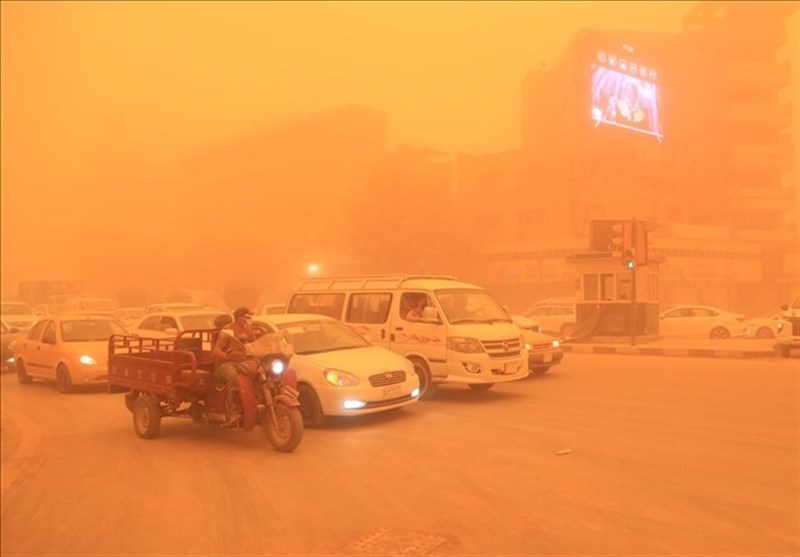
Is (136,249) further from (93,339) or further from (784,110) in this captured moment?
(784,110)

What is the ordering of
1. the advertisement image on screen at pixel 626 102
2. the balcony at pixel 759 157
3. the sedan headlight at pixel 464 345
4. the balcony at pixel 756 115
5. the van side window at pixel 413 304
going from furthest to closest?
1. the van side window at pixel 413 304
2. the sedan headlight at pixel 464 345
3. the advertisement image on screen at pixel 626 102
4. the balcony at pixel 756 115
5. the balcony at pixel 759 157

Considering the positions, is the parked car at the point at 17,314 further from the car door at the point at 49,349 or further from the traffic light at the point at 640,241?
the traffic light at the point at 640,241

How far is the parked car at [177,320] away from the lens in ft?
34.2

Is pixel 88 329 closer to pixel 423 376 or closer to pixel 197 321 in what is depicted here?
pixel 197 321

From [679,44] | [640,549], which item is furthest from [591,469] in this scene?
[679,44]

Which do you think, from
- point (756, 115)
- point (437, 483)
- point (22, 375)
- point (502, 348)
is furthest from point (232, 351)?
point (22, 375)

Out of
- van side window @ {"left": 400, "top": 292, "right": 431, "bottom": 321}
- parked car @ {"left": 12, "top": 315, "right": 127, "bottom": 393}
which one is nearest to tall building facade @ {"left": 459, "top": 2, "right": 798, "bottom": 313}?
van side window @ {"left": 400, "top": 292, "right": 431, "bottom": 321}

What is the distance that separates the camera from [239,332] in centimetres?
789

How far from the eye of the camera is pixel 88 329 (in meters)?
12.1

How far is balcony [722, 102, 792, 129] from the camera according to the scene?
291 centimetres

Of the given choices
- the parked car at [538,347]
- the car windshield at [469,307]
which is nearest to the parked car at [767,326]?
the car windshield at [469,307]

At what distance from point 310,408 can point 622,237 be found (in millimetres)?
5111

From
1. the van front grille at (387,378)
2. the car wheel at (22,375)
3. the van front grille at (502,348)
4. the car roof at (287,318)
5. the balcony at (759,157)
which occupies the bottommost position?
the car wheel at (22,375)

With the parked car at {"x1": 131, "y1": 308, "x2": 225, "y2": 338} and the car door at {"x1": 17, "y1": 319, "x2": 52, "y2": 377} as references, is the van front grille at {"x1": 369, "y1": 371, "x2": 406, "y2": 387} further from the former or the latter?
the car door at {"x1": 17, "y1": 319, "x2": 52, "y2": 377}
